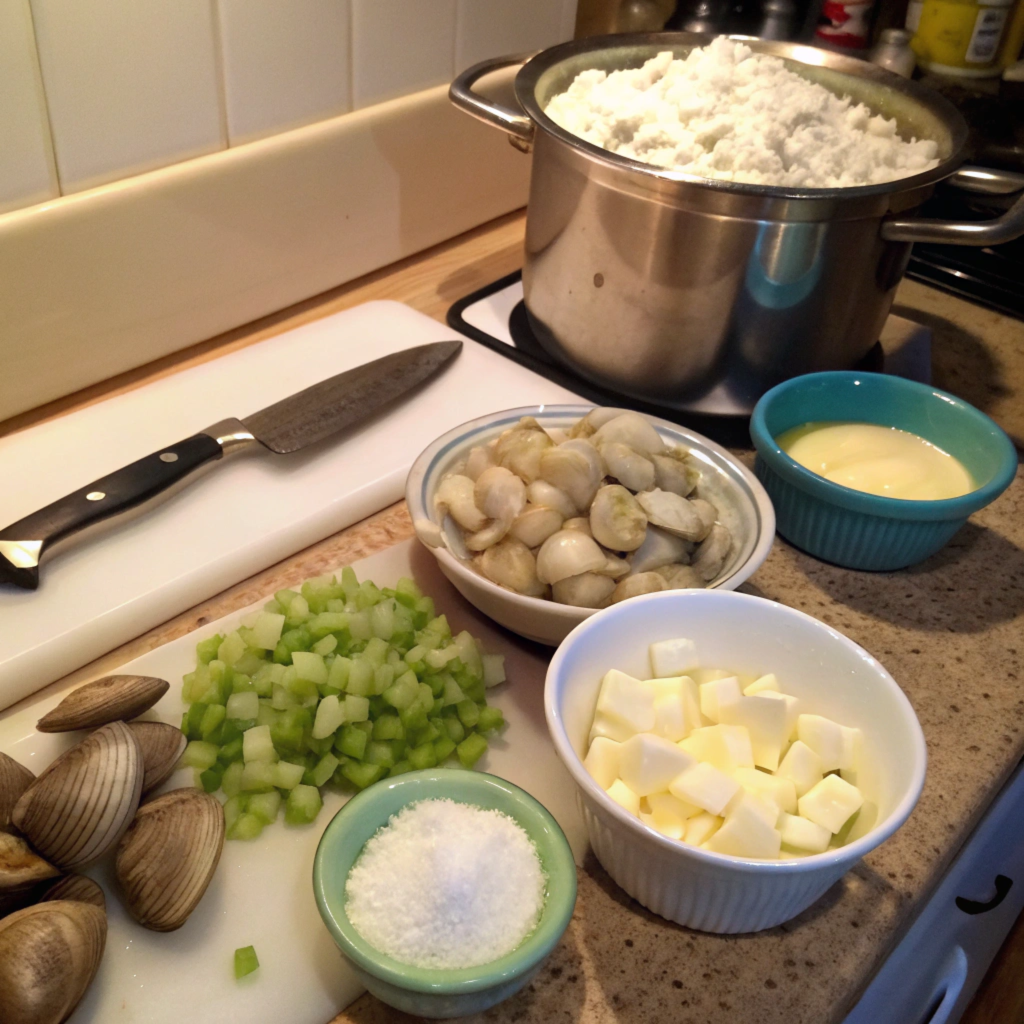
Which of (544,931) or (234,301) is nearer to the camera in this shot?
(544,931)

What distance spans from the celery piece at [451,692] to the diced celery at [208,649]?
17 cm

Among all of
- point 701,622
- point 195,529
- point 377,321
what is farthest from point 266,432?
point 701,622

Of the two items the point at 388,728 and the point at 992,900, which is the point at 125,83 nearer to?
the point at 388,728

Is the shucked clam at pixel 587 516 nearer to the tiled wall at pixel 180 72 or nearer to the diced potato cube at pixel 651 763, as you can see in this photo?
the diced potato cube at pixel 651 763

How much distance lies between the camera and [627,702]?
588 millimetres

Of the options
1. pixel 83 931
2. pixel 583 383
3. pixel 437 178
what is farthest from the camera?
pixel 437 178

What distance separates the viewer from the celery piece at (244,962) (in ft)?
1.76

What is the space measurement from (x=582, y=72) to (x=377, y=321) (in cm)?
36

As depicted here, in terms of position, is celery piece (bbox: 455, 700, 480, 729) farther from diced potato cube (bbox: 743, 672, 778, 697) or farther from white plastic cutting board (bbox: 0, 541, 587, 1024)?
diced potato cube (bbox: 743, 672, 778, 697)

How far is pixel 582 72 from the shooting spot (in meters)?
1.05

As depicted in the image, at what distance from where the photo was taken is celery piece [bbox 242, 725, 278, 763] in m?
0.62

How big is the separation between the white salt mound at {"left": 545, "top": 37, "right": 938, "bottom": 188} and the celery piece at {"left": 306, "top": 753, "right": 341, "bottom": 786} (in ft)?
2.04

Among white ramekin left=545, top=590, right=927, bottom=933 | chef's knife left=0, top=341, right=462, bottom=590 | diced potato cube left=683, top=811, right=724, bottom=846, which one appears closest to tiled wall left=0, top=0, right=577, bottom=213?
chef's knife left=0, top=341, right=462, bottom=590

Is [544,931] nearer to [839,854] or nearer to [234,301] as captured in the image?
[839,854]
